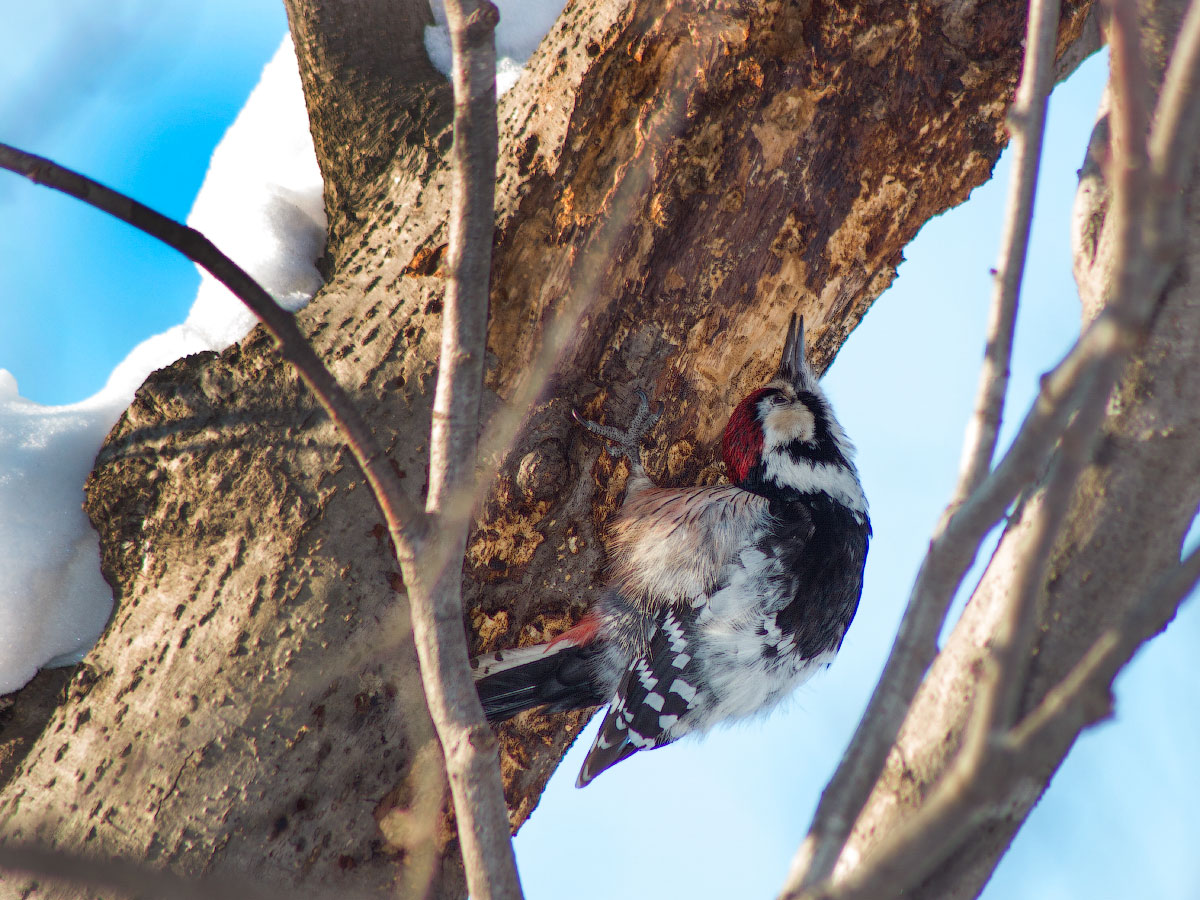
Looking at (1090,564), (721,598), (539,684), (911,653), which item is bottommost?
(911,653)

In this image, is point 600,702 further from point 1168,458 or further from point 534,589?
point 1168,458

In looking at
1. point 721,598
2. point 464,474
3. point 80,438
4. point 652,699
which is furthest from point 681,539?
point 80,438

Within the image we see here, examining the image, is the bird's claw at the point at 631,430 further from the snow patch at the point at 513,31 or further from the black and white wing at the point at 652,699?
the snow patch at the point at 513,31

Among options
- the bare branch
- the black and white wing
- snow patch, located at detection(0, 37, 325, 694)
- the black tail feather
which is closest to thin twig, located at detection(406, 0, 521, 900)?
the bare branch

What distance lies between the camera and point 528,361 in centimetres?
149

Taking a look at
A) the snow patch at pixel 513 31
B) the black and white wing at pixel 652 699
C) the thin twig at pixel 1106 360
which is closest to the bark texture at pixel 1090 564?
the thin twig at pixel 1106 360

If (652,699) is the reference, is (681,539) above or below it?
above

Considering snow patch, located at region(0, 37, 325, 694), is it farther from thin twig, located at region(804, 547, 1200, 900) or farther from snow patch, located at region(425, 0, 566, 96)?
thin twig, located at region(804, 547, 1200, 900)

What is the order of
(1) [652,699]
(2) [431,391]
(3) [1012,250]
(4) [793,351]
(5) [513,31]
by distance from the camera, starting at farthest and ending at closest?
(5) [513,31]
(1) [652,699]
(4) [793,351]
(2) [431,391]
(3) [1012,250]

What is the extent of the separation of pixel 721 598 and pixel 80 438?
4.61 feet

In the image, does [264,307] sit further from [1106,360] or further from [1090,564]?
[1090,564]

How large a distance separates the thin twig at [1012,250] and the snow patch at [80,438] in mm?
1287

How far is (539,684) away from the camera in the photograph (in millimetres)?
1782

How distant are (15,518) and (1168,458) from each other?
1.69 m
